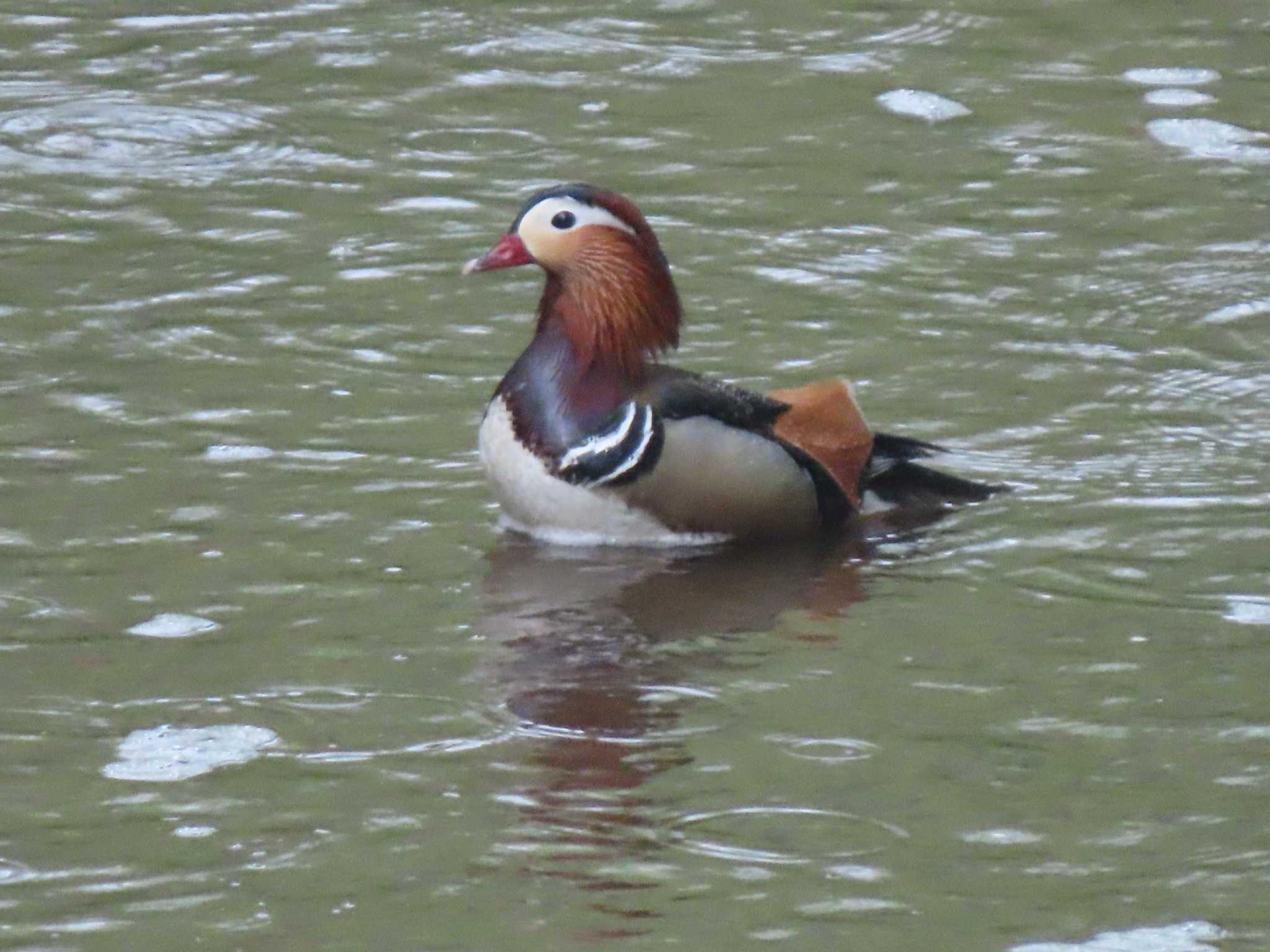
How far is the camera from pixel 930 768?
5.46 m

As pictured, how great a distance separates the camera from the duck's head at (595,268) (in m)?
7.35

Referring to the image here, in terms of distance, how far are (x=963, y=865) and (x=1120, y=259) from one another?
200 inches

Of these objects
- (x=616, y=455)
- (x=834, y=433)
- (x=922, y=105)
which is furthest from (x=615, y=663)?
(x=922, y=105)

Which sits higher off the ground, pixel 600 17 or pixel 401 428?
pixel 600 17

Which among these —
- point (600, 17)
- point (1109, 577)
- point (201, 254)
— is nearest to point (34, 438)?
point (201, 254)

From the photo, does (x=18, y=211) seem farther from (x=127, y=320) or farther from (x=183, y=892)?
(x=183, y=892)

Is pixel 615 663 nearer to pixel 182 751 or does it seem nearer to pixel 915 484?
pixel 182 751

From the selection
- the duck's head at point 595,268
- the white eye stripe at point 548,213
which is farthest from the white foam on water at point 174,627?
the white eye stripe at point 548,213

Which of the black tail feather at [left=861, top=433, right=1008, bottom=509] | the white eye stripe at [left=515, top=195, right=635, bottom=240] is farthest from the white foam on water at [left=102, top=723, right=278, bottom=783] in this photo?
the black tail feather at [left=861, top=433, right=1008, bottom=509]

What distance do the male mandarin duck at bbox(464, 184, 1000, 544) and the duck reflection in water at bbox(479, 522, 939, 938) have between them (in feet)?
0.37

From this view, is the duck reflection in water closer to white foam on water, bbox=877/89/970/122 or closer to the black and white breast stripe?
the black and white breast stripe

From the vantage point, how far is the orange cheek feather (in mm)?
7340

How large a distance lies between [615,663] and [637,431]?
3.31 ft

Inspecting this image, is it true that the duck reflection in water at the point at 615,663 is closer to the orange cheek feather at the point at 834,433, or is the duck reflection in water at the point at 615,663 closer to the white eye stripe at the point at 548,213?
the orange cheek feather at the point at 834,433
